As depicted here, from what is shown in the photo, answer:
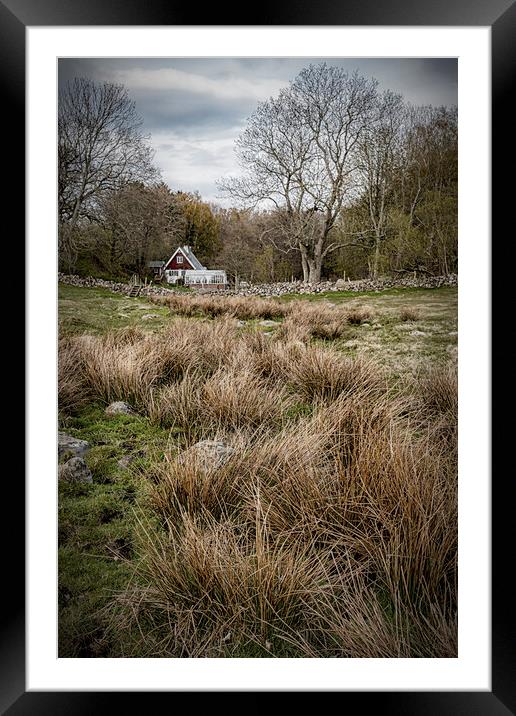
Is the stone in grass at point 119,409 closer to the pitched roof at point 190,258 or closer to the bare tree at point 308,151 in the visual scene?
the pitched roof at point 190,258

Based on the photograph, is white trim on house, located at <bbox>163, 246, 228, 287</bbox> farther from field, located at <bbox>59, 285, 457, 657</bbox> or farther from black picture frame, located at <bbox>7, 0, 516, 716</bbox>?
black picture frame, located at <bbox>7, 0, 516, 716</bbox>

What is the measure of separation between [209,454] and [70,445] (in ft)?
1.85

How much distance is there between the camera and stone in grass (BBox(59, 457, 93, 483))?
182 centimetres

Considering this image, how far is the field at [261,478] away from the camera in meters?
1.66

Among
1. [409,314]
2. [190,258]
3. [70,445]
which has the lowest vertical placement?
[70,445]

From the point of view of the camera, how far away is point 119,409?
1932 millimetres

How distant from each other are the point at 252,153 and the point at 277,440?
118 centimetres

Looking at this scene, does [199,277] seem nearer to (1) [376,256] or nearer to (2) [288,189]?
(2) [288,189]

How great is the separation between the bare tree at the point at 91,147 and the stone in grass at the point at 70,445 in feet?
2.29

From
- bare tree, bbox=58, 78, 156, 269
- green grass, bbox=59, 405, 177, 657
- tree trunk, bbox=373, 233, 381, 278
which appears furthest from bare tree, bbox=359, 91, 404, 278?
green grass, bbox=59, 405, 177, 657

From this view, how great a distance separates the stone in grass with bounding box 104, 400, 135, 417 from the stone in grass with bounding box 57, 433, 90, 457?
0.15 meters
